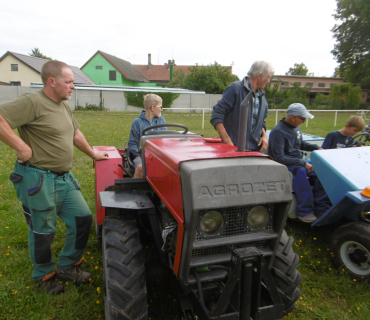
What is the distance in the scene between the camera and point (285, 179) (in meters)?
1.79

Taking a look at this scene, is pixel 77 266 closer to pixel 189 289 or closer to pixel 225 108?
pixel 189 289

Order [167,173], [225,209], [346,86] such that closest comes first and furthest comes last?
1. [225,209]
2. [167,173]
3. [346,86]

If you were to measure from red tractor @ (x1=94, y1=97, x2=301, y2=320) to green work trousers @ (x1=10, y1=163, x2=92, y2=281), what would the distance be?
1.86 ft

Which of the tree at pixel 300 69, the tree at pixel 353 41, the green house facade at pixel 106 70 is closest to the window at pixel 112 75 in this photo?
the green house facade at pixel 106 70

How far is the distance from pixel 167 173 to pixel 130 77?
4604cm

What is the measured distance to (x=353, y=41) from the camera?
1264 inches

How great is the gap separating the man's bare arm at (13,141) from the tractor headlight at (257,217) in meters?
1.71

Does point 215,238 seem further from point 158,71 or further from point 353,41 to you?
point 158,71

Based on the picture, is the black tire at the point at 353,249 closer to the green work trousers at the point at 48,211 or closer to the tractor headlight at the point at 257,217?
the tractor headlight at the point at 257,217

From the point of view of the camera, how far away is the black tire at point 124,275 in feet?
6.35

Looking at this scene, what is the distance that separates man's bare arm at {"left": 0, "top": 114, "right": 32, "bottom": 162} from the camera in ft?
7.39

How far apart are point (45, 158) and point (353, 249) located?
9.74 ft

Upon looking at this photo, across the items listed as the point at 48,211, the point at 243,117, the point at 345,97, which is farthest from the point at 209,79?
the point at 243,117

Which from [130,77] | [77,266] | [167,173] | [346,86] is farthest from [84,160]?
[130,77]
